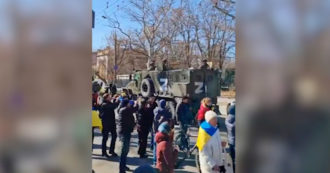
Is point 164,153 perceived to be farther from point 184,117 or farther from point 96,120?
point 184,117

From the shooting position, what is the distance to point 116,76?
14891 mm

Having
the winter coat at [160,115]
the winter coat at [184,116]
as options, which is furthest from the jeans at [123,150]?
the winter coat at [184,116]

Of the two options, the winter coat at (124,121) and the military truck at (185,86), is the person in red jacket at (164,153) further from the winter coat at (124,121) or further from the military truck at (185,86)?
the military truck at (185,86)

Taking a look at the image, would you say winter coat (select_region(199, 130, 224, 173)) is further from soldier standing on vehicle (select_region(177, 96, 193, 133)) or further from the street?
soldier standing on vehicle (select_region(177, 96, 193, 133))

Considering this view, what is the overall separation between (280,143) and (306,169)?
0.44 feet

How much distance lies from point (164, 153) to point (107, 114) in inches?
90.6

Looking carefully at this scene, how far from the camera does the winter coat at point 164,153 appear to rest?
369 cm

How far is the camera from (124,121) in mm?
5113

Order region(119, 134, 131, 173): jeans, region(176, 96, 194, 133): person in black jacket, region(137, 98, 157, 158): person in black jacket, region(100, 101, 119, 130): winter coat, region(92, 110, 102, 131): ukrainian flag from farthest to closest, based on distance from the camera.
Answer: region(176, 96, 194, 133): person in black jacket, region(137, 98, 157, 158): person in black jacket, region(100, 101, 119, 130): winter coat, region(92, 110, 102, 131): ukrainian flag, region(119, 134, 131, 173): jeans

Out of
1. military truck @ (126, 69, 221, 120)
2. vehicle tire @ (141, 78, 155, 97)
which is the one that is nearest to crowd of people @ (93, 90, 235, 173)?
military truck @ (126, 69, 221, 120)

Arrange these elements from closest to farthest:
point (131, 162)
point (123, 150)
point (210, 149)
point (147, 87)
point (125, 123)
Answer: point (210, 149) → point (123, 150) → point (125, 123) → point (131, 162) → point (147, 87)

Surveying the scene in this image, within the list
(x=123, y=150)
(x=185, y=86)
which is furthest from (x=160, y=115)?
(x=185, y=86)

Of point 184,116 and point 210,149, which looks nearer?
point 210,149

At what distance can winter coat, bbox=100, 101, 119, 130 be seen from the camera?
5.69m
